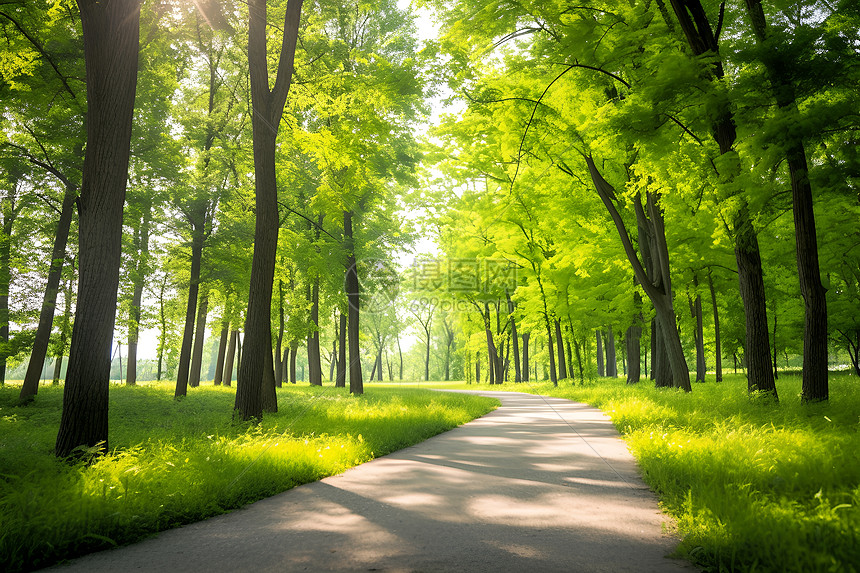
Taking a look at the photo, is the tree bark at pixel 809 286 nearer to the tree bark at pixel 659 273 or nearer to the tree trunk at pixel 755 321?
the tree trunk at pixel 755 321

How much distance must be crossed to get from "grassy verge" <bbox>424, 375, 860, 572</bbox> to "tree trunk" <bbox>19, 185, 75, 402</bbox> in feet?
60.0

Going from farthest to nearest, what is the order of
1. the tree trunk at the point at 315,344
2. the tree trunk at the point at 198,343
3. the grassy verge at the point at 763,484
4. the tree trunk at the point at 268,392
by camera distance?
the tree trunk at the point at 315,344 < the tree trunk at the point at 198,343 < the tree trunk at the point at 268,392 < the grassy verge at the point at 763,484

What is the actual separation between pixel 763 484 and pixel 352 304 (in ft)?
58.3

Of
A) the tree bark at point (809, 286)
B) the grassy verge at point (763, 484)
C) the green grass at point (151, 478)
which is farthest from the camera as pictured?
the tree bark at point (809, 286)

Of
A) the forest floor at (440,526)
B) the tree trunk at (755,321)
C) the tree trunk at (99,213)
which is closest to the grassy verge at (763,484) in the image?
the forest floor at (440,526)

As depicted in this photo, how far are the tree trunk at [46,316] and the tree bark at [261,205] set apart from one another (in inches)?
356

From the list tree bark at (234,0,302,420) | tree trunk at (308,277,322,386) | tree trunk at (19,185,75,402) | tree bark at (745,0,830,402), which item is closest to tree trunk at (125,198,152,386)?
tree trunk at (19,185,75,402)

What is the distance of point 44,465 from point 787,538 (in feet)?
22.2

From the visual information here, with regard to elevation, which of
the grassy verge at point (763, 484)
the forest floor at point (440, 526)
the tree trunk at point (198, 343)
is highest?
the tree trunk at point (198, 343)

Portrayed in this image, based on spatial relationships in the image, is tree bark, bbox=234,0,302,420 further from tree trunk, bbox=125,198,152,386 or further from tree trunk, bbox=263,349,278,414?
tree trunk, bbox=125,198,152,386

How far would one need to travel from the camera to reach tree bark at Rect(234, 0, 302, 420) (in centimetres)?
1008

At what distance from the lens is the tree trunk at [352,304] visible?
20984 millimetres

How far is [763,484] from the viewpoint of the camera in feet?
14.8

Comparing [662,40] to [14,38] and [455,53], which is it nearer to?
[455,53]
